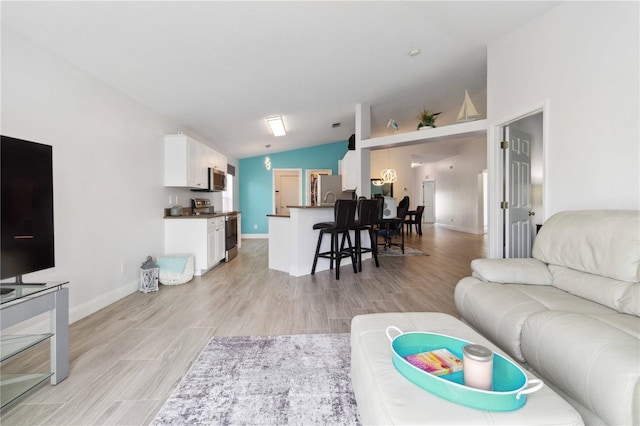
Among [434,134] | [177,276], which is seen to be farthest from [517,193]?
[177,276]

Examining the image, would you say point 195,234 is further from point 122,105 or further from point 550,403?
point 550,403

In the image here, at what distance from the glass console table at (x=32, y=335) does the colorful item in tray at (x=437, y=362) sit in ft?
6.17

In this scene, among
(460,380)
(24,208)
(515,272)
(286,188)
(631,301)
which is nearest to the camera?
(460,380)

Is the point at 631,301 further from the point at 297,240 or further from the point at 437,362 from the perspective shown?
the point at 297,240

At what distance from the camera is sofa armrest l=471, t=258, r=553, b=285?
6.55ft

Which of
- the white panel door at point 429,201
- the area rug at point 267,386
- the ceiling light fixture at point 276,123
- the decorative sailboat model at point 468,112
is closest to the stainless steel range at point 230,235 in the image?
the ceiling light fixture at point 276,123

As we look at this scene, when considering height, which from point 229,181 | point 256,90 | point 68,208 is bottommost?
point 68,208

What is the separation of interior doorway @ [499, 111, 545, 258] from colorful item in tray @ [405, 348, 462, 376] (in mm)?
2949

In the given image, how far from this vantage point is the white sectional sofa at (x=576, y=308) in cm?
104

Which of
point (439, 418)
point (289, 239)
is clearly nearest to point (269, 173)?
point (289, 239)

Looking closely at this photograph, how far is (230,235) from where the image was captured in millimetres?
5410

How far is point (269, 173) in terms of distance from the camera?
8.35 m

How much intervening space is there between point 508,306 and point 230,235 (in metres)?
4.69

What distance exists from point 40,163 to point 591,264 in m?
3.43
